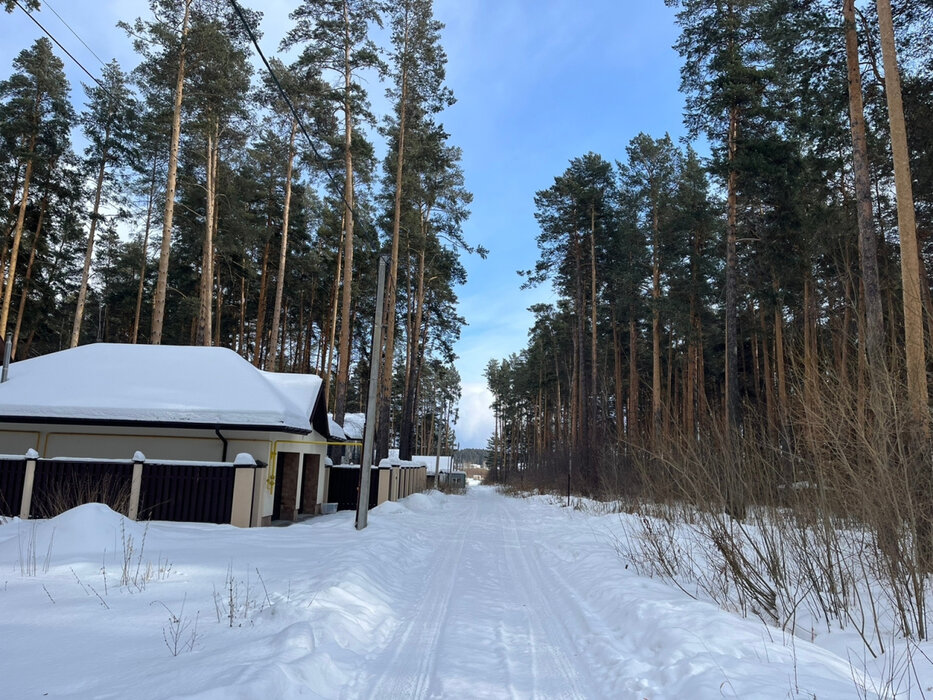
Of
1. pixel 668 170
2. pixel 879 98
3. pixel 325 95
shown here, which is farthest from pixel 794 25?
pixel 668 170

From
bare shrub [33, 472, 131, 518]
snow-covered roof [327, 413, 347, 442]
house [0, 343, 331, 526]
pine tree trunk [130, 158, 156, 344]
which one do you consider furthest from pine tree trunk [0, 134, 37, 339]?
bare shrub [33, 472, 131, 518]

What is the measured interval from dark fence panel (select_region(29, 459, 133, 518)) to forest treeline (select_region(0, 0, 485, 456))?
22.0ft

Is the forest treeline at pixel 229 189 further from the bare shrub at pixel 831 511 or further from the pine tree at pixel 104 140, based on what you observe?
the bare shrub at pixel 831 511

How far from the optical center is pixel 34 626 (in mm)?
4676

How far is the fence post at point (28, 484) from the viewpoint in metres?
11.7

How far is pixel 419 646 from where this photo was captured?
Answer: 4.90 meters

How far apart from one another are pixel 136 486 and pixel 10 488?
8.73ft

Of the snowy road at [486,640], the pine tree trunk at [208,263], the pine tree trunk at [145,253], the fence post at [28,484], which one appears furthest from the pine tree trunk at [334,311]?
the snowy road at [486,640]

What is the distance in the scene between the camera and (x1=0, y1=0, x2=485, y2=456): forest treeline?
19.0 meters

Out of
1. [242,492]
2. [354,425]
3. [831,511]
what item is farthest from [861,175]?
[354,425]

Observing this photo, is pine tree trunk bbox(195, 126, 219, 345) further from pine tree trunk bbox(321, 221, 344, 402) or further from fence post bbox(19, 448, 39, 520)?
fence post bbox(19, 448, 39, 520)

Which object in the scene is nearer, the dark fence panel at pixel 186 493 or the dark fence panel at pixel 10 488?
the dark fence panel at pixel 10 488

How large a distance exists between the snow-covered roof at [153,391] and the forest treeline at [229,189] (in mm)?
2802

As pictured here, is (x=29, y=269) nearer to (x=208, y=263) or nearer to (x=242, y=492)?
(x=208, y=263)
